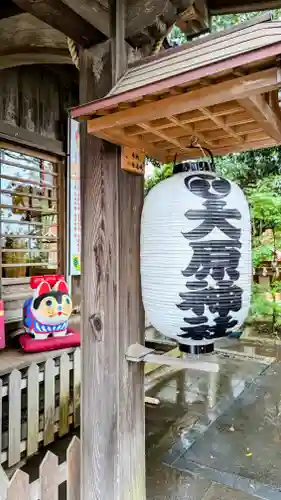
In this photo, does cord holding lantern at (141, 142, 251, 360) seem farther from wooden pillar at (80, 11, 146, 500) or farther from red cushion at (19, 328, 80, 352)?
red cushion at (19, 328, 80, 352)

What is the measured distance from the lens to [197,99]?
4.09 ft

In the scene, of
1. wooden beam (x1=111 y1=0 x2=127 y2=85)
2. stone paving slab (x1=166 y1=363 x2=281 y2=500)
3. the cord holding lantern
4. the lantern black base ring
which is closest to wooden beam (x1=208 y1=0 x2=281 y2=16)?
wooden beam (x1=111 y1=0 x2=127 y2=85)

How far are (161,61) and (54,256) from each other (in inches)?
126

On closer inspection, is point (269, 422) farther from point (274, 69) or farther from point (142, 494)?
point (274, 69)

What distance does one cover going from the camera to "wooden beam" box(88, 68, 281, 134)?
1.13 metres

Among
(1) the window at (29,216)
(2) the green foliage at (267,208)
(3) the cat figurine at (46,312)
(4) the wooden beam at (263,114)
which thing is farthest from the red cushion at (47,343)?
(2) the green foliage at (267,208)

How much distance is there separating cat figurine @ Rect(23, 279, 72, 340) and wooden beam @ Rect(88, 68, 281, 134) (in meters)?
2.26

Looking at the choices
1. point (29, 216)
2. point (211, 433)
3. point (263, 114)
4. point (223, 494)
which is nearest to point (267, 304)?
point (211, 433)

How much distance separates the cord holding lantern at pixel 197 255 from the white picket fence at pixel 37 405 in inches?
75.8

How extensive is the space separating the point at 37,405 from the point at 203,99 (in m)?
2.77

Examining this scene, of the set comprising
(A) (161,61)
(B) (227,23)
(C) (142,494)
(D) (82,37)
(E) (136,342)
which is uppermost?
(B) (227,23)

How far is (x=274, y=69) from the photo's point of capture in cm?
110

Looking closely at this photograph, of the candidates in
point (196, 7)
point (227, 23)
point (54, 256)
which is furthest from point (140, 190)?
point (227, 23)

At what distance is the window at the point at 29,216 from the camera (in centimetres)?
384
